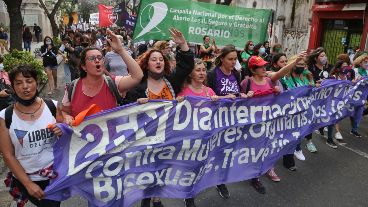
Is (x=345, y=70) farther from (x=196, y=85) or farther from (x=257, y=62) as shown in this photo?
(x=196, y=85)

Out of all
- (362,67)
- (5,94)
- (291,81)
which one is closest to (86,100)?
(5,94)

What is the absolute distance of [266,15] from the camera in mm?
8469

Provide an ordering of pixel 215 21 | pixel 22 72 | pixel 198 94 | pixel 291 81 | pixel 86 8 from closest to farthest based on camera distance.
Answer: pixel 22 72 < pixel 198 94 < pixel 291 81 < pixel 215 21 < pixel 86 8

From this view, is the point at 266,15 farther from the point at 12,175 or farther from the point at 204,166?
the point at 12,175

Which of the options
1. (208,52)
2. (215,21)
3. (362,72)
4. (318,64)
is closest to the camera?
(318,64)

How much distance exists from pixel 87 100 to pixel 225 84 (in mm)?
1850

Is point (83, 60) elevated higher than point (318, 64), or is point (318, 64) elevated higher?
point (83, 60)

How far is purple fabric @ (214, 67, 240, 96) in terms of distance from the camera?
4359 millimetres

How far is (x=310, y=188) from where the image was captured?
4.58m

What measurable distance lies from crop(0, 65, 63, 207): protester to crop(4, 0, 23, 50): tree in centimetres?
795

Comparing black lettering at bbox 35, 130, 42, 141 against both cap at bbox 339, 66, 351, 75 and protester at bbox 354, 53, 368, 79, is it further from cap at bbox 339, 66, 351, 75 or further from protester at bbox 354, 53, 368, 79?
protester at bbox 354, 53, 368, 79

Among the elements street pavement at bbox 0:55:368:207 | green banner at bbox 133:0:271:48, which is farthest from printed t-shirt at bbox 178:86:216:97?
green banner at bbox 133:0:271:48

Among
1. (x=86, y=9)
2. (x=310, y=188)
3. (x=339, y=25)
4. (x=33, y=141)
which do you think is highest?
(x=86, y=9)

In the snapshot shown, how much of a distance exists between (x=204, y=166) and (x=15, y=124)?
1.94 meters
